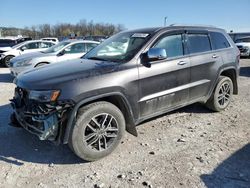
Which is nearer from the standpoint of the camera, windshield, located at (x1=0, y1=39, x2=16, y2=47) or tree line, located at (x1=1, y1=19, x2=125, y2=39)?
windshield, located at (x1=0, y1=39, x2=16, y2=47)

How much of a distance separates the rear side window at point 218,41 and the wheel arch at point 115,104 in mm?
2552

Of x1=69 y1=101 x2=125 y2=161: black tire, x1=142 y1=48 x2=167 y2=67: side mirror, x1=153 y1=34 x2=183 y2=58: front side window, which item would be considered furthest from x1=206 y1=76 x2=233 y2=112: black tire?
x1=69 y1=101 x2=125 y2=161: black tire

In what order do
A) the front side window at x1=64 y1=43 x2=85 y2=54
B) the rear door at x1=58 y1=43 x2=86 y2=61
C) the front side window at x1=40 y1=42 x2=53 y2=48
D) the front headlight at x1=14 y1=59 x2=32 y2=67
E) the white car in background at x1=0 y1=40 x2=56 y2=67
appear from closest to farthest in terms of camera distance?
the front headlight at x1=14 y1=59 x2=32 y2=67
the rear door at x1=58 y1=43 x2=86 y2=61
the front side window at x1=64 y1=43 x2=85 y2=54
the white car in background at x1=0 y1=40 x2=56 y2=67
the front side window at x1=40 y1=42 x2=53 y2=48

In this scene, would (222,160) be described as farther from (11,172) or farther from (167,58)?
(11,172)

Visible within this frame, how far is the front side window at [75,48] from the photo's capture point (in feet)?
31.6

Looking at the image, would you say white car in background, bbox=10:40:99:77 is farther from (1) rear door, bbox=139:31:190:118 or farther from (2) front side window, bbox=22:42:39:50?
(1) rear door, bbox=139:31:190:118

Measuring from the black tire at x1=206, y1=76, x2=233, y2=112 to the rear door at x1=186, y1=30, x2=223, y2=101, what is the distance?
30cm

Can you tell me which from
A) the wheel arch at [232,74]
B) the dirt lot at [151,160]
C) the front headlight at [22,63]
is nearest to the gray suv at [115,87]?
the dirt lot at [151,160]

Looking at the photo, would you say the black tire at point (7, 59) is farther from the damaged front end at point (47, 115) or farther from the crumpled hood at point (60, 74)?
the damaged front end at point (47, 115)

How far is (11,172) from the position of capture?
132 inches

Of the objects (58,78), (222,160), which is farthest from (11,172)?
(222,160)

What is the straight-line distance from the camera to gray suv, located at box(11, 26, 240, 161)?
3279 millimetres

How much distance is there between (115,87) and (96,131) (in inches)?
26.3

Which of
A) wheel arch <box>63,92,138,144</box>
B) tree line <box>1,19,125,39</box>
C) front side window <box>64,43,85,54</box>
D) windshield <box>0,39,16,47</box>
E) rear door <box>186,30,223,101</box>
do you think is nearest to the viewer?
wheel arch <box>63,92,138,144</box>
